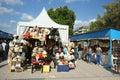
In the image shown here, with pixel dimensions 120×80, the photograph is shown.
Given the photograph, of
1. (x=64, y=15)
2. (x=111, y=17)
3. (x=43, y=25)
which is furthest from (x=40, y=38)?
(x=64, y=15)

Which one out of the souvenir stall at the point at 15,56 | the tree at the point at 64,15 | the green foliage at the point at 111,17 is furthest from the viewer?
the tree at the point at 64,15

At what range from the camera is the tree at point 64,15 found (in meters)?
43.3

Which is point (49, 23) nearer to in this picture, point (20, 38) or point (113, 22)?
point (20, 38)

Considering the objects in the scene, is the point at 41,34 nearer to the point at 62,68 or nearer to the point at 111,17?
the point at 62,68

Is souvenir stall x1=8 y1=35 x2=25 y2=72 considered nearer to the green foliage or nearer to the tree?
the green foliage

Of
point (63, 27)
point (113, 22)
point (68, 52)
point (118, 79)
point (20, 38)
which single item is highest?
point (113, 22)

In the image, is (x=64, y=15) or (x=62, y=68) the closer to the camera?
(x=62, y=68)

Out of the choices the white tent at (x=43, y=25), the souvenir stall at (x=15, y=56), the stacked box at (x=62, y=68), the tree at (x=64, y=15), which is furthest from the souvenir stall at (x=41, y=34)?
the tree at (x=64, y=15)

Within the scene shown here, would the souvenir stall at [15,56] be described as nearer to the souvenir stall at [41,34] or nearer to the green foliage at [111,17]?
the souvenir stall at [41,34]

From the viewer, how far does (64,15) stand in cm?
4462

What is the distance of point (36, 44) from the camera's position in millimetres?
15562

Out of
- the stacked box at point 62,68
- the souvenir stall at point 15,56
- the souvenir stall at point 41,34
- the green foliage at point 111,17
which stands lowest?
the stacked box at point 62,68

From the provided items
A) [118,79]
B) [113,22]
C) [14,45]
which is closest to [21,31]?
[14,45]

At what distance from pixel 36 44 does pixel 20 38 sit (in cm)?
204
